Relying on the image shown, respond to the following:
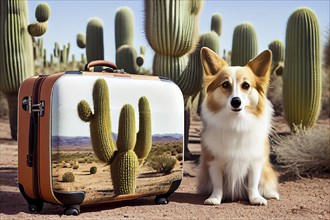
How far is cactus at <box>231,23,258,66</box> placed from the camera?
1053 cm

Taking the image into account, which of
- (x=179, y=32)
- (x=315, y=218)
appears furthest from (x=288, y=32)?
(x=315, y=218)

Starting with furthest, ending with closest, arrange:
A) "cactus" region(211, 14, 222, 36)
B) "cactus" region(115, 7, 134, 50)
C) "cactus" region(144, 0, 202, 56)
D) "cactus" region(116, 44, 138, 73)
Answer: "cactus" region(211, 14, 222, 36), "cactus" region(115, 7, 134, 50), "cactus" region(116, 44, 138, 73), "cactus" region(144, 0, 202, 56)

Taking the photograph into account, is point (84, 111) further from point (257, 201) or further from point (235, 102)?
point (257, 201)

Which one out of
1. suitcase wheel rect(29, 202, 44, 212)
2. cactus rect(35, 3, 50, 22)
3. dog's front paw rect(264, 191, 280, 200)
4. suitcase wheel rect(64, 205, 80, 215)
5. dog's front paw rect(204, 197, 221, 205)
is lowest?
dog's front paw rect(264, 191, 280, 200)

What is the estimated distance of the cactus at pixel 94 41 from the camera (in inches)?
492

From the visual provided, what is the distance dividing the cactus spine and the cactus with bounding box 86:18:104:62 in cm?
820

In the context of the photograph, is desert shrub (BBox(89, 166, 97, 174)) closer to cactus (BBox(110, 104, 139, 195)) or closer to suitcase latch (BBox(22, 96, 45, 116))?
cactus (BBox(110, 104, 139, 195))

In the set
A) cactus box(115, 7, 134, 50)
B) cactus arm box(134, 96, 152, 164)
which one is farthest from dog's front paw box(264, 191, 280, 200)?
cactus box(115, 7, 134, 50)

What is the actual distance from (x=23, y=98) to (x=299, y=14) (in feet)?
22.2

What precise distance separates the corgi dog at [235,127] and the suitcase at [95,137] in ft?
1.10

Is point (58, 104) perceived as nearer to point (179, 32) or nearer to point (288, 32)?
point (179, 32)

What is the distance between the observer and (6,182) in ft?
21.0

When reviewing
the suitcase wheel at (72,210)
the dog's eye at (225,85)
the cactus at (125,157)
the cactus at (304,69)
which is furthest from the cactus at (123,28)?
the suitcase wheel at (72,210)

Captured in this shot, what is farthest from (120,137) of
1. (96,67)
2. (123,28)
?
(123,28)
